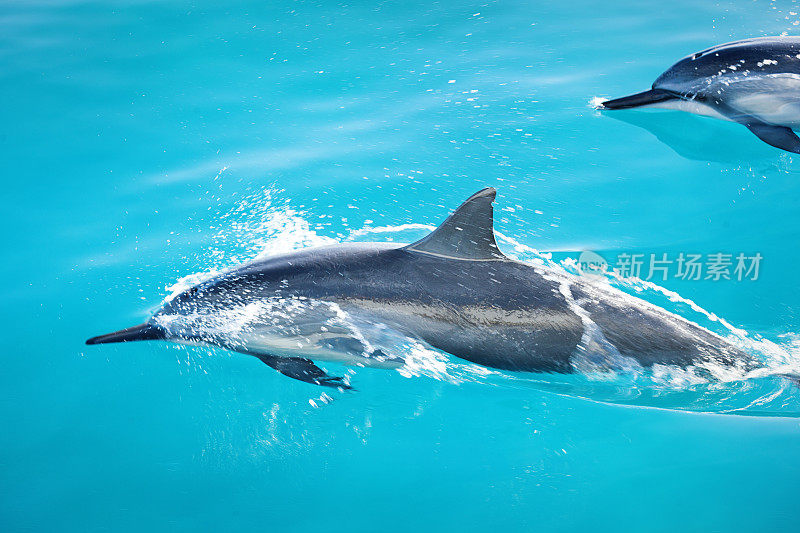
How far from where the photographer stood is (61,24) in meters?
10.0

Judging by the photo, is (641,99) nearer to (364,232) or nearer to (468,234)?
(364,232)

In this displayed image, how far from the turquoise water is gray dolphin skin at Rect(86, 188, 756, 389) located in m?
0.18

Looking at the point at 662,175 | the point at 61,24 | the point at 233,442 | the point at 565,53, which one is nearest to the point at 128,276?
the point at 233,442

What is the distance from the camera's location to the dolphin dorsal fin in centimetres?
377

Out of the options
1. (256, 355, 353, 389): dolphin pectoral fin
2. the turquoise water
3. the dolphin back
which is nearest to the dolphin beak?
the turquoise water

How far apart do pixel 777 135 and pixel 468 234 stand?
401 cm

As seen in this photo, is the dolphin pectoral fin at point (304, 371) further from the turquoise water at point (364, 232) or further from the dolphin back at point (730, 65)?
the dolphin back at point (730, 65)

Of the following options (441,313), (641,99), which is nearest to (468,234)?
(441,313)

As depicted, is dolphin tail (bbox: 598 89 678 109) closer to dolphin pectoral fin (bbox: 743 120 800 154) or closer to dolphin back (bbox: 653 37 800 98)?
dolphin back (bbox: 653 37 800 98)

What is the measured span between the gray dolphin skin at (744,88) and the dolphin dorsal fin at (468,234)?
3.80 m

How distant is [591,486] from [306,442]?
1.59 m

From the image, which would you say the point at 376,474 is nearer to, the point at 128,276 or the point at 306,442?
the point at 306,442

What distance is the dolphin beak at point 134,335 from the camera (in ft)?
13.8

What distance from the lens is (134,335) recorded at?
4.23m
